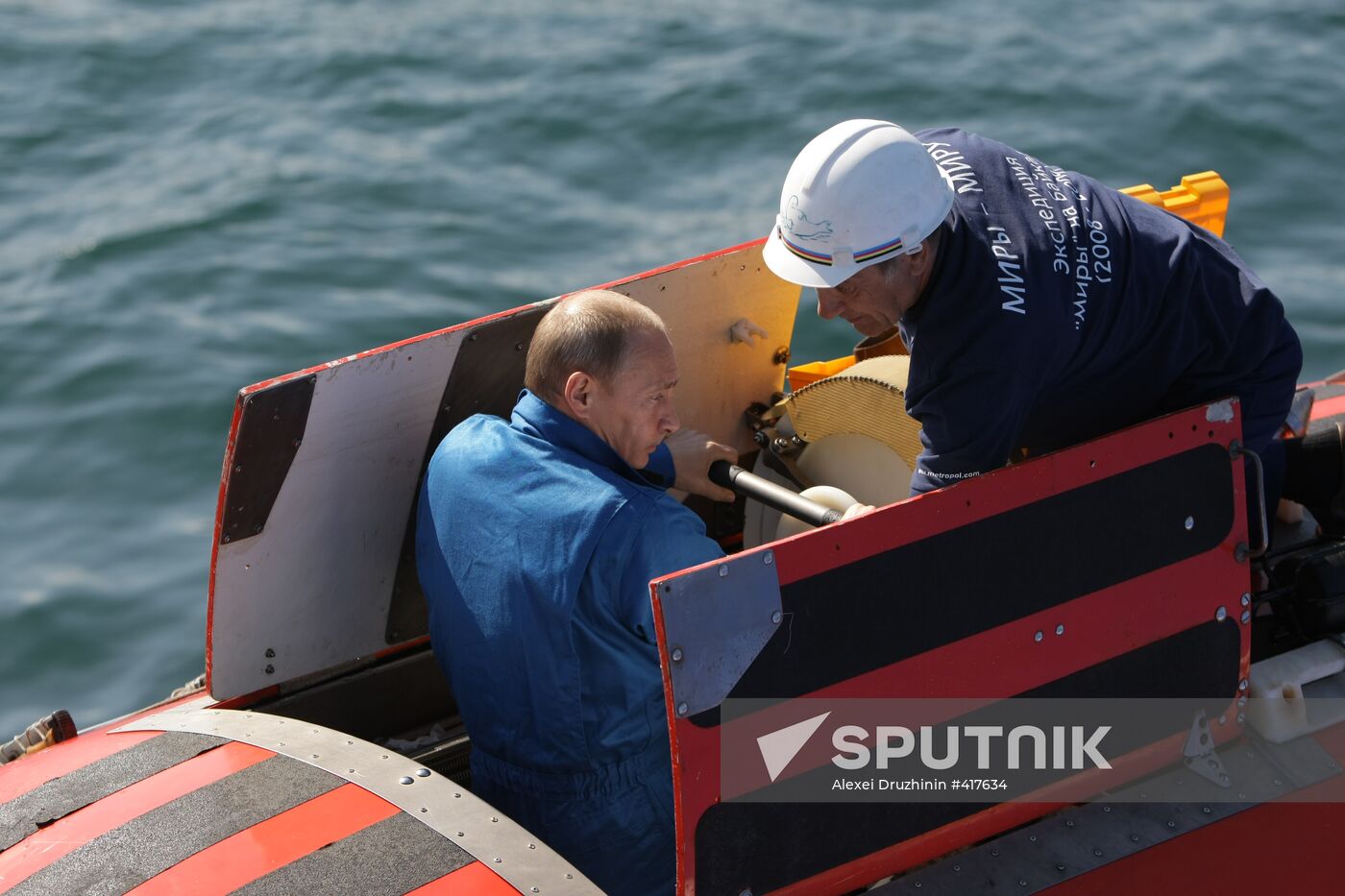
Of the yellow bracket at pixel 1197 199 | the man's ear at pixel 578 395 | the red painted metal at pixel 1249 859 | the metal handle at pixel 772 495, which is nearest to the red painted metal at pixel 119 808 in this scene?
the man's ear at pixel 578 395

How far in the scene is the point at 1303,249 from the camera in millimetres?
7734

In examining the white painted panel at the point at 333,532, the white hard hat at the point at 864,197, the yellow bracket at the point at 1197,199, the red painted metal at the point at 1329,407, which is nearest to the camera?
the white hard hat at the point at 864,197

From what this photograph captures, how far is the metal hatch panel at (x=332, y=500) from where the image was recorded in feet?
9.37

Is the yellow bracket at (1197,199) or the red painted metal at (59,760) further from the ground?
the yellow bracket at (1197,199)

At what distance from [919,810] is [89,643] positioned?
13.4 feet

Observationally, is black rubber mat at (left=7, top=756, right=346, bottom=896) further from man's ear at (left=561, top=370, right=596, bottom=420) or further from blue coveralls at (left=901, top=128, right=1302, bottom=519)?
blue coveralls at (left=901, top=128, right=1302, bottom=519)

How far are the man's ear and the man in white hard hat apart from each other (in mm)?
386

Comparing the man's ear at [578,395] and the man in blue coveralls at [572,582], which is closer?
the man in blue coveralls at [572,582]

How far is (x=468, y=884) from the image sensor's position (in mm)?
2293

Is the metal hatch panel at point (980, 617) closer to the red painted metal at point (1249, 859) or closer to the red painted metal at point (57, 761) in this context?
the red painted metal at point (1249, 859)

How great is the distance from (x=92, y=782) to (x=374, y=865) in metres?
0.61

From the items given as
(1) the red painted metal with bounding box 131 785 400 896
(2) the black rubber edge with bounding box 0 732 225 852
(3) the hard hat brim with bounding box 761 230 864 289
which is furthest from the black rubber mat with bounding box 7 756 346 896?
(3) the hard hat brim with bounding box 761 230 864 289

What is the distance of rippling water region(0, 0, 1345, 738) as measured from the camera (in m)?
6.34

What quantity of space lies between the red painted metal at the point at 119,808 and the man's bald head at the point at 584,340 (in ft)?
2.68
